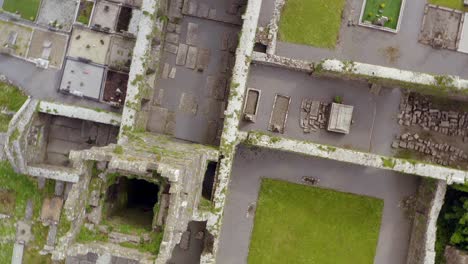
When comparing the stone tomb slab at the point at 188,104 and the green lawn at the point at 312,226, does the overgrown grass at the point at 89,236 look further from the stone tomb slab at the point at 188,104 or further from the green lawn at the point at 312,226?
the green lawn at the point at 312,226

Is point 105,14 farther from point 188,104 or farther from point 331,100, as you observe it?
point 331,100

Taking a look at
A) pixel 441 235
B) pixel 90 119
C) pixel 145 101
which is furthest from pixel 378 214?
pixel 90 119

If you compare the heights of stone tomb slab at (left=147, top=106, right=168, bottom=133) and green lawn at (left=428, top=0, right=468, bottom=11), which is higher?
green lawn at (left=428, top=0, right=468, bottom=11)

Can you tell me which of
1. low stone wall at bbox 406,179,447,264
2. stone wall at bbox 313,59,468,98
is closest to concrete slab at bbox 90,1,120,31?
stone wall at bbox 313,59,468,98

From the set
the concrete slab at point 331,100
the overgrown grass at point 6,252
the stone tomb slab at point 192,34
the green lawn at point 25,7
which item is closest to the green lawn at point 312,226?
the concrete slab at point 331,100

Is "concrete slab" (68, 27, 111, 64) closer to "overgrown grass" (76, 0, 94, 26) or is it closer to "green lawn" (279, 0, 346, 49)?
"overgrown grass" (76, 0, 94, 26)

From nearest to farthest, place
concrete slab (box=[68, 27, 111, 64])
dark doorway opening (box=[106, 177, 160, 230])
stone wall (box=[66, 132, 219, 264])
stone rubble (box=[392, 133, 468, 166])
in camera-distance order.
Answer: stone wall (box=[66, 132, 219, 264])
dark doorway opening (box=[106, 177, 160, 230])
concrete slab (box=[68, 27, 111, 64])
stone rubble (box=[392, 133, 468, 166])
